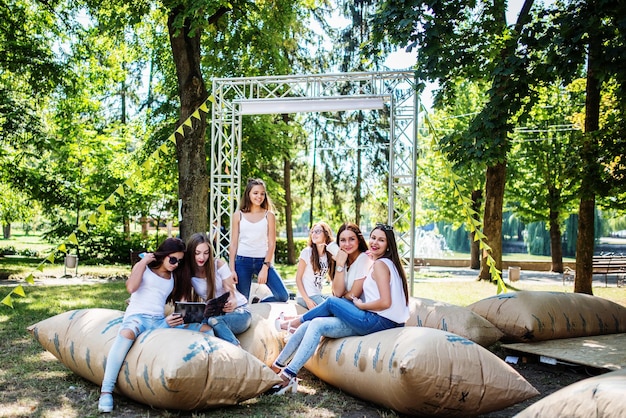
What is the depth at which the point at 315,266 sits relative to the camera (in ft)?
20.7

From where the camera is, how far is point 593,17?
7043 mm

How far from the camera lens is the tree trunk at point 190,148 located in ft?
39.1

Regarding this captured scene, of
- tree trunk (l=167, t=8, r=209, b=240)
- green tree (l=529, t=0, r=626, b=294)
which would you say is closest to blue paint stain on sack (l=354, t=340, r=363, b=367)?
green tree (l=529, t=0, r=626, b=294)

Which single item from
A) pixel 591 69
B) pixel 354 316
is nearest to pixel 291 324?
pixel 354 316

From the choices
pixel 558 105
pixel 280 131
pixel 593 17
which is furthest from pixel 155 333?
pixel 558 105

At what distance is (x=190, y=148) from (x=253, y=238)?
5683mm

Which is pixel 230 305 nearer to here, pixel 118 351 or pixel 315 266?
pixel 118 351

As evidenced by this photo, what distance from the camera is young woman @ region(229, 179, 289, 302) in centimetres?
666

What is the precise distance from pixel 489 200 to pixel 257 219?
938 centimetres

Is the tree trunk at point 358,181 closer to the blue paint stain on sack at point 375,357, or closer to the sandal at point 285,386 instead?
the sandal at point 285,386

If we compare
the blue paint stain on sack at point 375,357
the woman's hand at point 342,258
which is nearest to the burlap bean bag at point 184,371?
the blue paint stain on sack at point 375,357

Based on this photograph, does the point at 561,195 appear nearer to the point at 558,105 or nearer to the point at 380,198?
the point at 558,105

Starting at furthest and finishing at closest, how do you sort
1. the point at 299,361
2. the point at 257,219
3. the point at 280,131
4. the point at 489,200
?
the point at 280,131
the point at 489,200
the point at 257,219
the point at 299,361

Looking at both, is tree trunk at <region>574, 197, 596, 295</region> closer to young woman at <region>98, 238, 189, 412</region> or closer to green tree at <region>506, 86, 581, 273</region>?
young woman at <region>98, 238, 189, 412</region>
